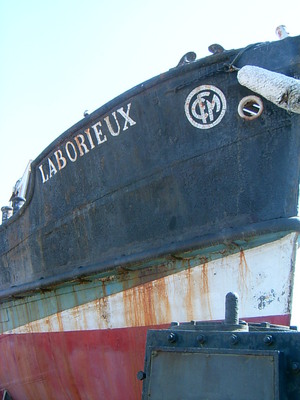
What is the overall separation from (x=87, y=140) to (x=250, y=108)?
1.72 metres

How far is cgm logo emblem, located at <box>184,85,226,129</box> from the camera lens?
382 cm

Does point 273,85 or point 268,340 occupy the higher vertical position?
point 273,85

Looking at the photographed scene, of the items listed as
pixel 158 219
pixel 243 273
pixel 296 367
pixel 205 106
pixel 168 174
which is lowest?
pixel 296 367

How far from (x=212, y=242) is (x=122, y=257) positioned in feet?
3.19

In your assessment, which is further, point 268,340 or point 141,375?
point 141,375

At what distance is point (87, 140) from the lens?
4715 millimetres

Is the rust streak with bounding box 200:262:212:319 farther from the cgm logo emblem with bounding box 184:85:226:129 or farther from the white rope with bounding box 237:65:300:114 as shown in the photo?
the white rope with bounding box 237:65:300:114

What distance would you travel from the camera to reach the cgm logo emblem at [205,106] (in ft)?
12.5

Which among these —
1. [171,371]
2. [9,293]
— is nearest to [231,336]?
[171,371]

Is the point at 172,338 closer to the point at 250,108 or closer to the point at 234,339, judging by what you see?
the point at 234,339

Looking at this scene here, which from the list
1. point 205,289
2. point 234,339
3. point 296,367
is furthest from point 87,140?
point 296,367

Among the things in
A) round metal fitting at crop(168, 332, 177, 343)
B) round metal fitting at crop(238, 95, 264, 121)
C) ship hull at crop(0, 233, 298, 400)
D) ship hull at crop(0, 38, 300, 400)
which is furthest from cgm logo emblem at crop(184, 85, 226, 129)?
round metal fitting at crop(168, 332, 177, 343)

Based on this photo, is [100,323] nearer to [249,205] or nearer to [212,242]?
[212,242]

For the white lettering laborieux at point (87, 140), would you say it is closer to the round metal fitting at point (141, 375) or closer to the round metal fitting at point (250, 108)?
the round metal fitting at point (250, 108)
